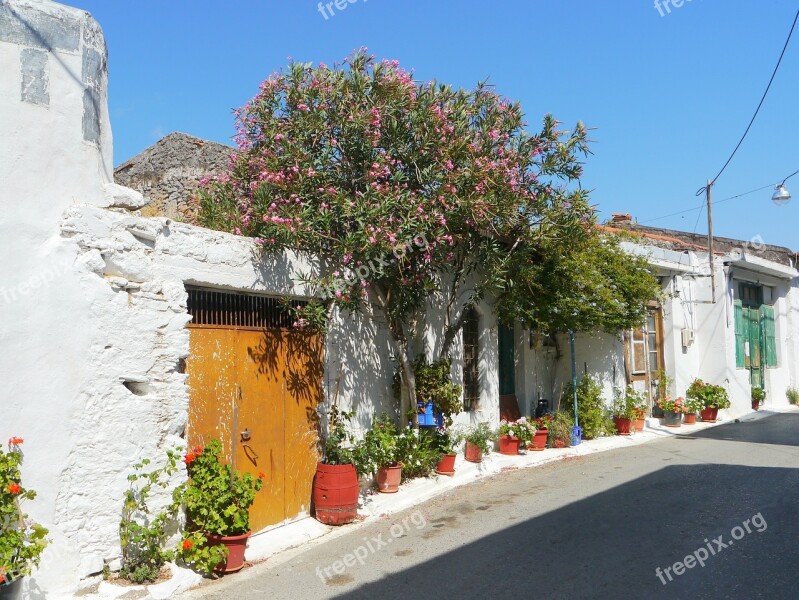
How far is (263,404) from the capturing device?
7.18 meters

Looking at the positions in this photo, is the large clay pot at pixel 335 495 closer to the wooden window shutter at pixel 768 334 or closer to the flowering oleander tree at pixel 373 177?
the flowering oleander tree at pixel 373 177

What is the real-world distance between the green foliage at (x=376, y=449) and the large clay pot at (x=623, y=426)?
6703mm

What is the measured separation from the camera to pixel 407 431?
906cm

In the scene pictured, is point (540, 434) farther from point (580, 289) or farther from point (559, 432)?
point (580, 289)

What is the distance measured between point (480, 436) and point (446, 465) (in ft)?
3.62

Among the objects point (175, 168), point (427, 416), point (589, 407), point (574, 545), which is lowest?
point (574, 545)

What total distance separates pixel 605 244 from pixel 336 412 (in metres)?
6.97

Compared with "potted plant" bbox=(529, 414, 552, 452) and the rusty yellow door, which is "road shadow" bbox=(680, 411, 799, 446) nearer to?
"potted plant" bbox=(529, 414, 552, 452)

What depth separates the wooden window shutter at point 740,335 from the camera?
18.1 m

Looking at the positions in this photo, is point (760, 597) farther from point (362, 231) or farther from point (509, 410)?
point (509, 410)

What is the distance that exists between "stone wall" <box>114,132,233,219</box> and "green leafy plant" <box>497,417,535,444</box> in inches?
268

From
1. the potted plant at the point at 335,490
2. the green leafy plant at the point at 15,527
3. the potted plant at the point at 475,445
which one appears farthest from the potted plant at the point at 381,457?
the green leafy plant at the point at 15,527

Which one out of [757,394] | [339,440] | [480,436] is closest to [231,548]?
[339,440]

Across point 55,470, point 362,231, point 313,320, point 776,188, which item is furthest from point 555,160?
point 776,188
